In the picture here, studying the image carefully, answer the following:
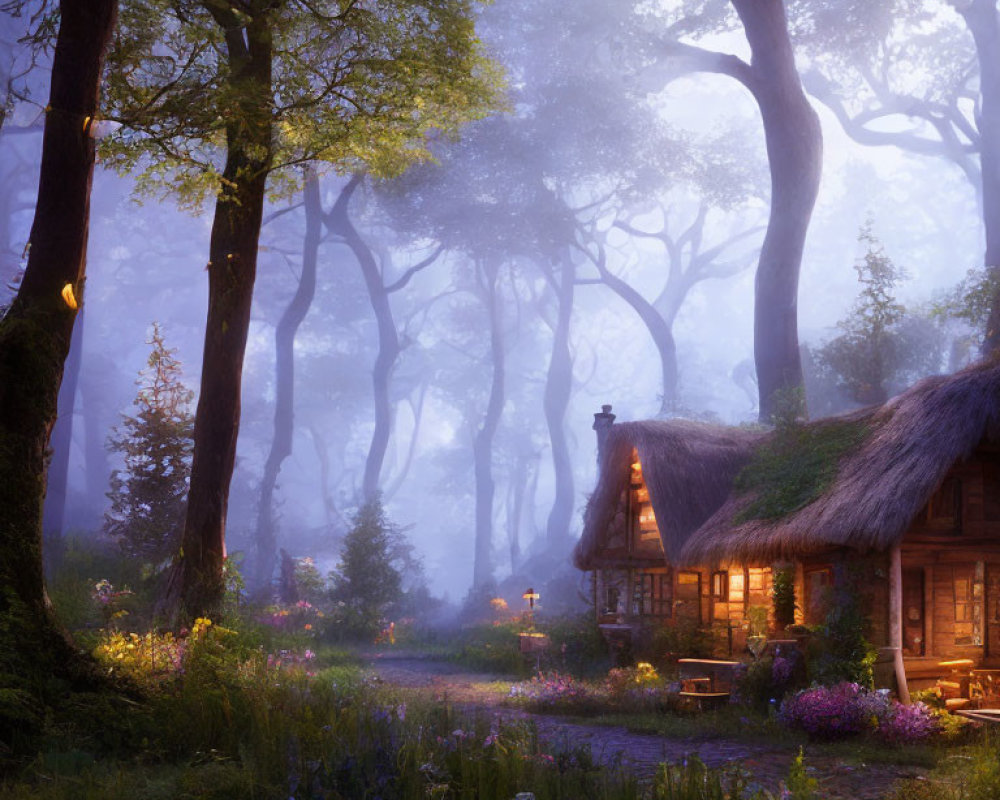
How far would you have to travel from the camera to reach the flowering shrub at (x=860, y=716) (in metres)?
12.2

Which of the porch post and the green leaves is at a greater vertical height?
the green leaves

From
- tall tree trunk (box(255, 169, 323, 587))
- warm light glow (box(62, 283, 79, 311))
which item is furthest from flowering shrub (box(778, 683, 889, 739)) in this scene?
tall tree trunk (box(255, 169, 323, 587))

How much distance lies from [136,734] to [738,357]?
101 metres

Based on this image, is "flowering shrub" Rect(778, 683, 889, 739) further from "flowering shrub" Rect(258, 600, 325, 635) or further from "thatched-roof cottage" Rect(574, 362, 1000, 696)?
"flowering shrub" Rect(258, 600, 325, 635)

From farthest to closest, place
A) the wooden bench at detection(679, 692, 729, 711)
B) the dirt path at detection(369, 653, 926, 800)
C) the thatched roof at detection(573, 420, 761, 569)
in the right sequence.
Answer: the thatched roof at detection(573, 420, 761, 569) < the wooden bench at detection(679, 692, 729, 711) < the dirt path at detection(369, 653, 926, 800)

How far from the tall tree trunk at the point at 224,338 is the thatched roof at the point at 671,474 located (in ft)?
28.4

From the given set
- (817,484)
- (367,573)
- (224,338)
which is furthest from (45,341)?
(367,573)

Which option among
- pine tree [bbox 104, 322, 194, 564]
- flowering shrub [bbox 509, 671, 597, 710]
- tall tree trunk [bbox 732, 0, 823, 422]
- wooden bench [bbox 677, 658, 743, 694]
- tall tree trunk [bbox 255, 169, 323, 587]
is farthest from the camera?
tall tree trunk [bbox 255, 169, 323, 587]

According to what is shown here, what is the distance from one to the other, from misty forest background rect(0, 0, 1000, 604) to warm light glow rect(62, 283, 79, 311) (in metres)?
3.37

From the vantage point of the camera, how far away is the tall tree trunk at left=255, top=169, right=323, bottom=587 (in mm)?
35656

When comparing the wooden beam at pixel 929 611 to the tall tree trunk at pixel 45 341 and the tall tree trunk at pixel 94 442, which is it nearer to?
the tall tree trunk at pixel 45 341

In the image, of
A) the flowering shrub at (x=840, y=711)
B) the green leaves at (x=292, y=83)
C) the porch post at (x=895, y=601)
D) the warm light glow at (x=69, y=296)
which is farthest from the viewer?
the porch post at (x=895, y=601)

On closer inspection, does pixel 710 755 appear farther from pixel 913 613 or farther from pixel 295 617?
pixel 295 617

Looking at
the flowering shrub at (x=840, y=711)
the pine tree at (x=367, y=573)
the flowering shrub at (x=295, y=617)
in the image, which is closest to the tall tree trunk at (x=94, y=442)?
the pine tree at (x=367, y=573)
